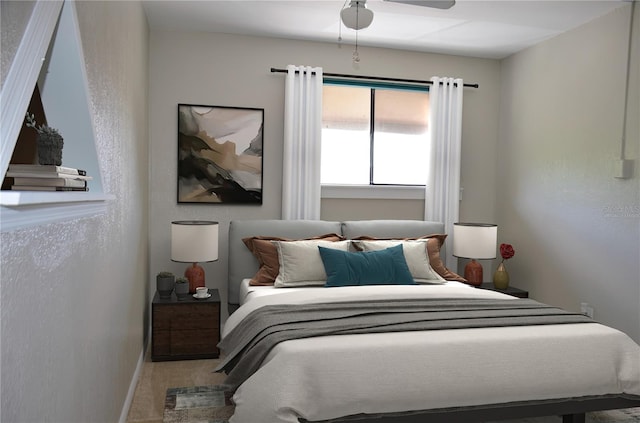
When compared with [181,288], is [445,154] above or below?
above

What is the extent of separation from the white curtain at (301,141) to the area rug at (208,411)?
1.78 meters

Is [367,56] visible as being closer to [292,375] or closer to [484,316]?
[484,316]

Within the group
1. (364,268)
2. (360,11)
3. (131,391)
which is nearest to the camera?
(131,391)

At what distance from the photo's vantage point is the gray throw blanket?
262 centimetres

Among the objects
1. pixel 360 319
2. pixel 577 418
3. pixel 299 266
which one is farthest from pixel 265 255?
pixel 577 418

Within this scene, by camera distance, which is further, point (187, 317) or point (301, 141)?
point (301, 141)

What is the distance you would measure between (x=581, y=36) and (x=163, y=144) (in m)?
3.52

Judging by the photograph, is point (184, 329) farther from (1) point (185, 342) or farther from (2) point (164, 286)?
(2) point (164, 286)

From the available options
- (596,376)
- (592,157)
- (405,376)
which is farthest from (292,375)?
(592,157)

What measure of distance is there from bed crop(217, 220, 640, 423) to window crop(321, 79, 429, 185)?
1860 mm

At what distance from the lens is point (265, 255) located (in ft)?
13.3

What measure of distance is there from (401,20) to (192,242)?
2371 millimetres

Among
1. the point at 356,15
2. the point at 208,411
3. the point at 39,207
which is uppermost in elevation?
the point at 356,15

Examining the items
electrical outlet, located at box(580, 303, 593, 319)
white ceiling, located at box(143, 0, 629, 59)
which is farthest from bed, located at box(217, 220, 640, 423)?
white ceiling, located at box(143, 0, 629, 59)
